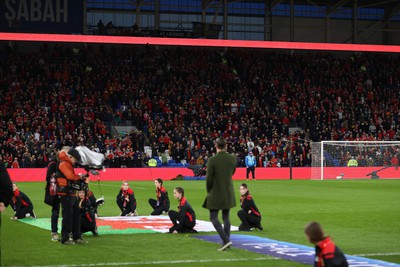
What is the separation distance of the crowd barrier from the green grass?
13.9 metres

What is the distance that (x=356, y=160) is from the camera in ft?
159

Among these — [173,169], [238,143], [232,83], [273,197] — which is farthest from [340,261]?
[232,83]

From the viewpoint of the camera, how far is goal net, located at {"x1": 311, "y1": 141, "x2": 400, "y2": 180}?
4819 cm

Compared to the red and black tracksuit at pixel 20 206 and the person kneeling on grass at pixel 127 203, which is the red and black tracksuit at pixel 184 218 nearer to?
the person kneeling on grass at pixel 127 203

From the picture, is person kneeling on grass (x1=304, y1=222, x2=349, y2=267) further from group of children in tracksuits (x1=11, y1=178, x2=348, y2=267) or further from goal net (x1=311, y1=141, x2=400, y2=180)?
goal net (x1=311, y1=141, x2=400, y2=180)

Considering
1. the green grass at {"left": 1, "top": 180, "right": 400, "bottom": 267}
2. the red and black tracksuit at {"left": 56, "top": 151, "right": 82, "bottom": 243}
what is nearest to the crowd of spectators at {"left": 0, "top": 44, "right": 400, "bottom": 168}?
the green grass at {"left": 1, "top": 180, "right": 400, "bottom": 267}

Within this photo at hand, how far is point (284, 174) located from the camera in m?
48.1

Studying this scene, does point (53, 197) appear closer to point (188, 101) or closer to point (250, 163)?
point (250, 163)

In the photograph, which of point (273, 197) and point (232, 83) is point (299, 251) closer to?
point (273, 197)

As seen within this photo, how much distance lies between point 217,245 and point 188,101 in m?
39.9

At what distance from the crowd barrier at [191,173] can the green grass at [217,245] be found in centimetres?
1393

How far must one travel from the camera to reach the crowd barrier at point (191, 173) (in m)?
43.1

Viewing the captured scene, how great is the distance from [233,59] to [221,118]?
8.22m

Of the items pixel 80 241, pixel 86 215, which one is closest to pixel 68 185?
pixel 80 241
